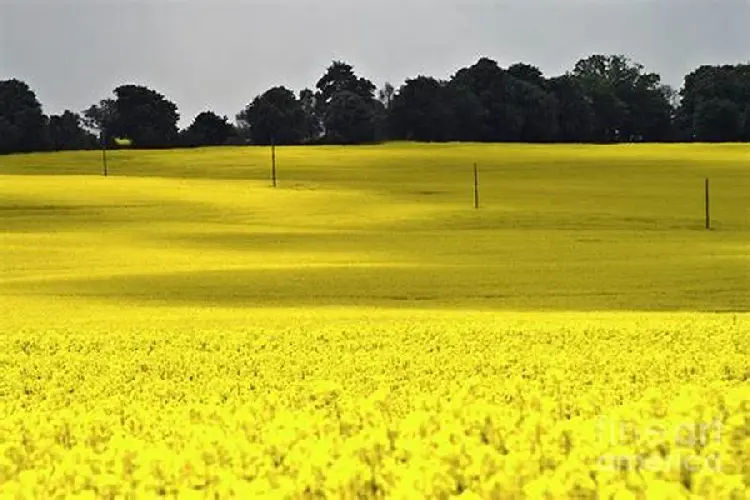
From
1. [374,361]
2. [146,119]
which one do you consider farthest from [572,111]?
[374,361]

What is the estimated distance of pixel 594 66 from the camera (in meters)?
137

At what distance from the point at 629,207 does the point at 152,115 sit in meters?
52.8

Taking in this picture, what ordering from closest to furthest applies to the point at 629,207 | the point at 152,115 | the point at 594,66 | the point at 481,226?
the point at 481,226, the point at 629,207, the point at 152,115, the point at 594,66

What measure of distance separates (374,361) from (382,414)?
3.75 m

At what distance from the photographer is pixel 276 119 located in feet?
342

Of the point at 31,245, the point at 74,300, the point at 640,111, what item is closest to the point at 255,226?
the point at 31,245

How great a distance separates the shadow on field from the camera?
22734mm

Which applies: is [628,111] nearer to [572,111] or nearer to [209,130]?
[572,111]

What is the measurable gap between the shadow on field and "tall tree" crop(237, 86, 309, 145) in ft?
247

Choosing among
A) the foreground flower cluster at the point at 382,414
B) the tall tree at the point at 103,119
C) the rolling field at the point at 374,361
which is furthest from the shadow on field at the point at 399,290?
the tall tree at the point at 103,119

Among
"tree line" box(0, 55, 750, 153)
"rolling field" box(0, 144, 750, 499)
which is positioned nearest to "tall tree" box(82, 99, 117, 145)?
"tree line" box(0, 55, 750, 153)

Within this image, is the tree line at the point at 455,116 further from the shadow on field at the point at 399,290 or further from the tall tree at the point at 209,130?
the shadow on field at the point at 399,290

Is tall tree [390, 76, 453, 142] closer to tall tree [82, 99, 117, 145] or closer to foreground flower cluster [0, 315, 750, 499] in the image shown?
tall tree [82, 99, 117, 145]

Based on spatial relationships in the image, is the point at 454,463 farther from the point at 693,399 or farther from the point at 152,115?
the point at 152,115
